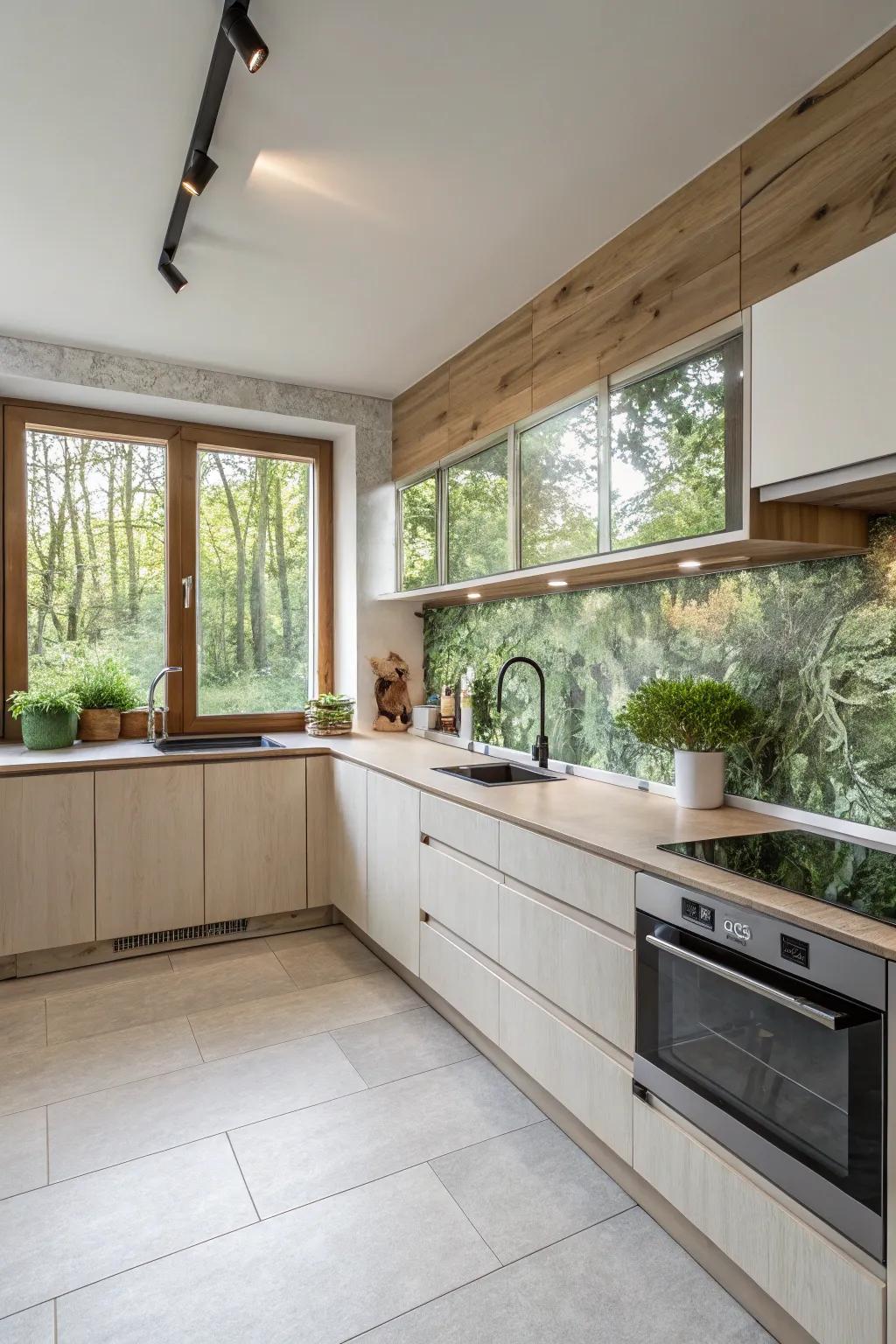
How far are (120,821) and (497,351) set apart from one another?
2345 millimetres

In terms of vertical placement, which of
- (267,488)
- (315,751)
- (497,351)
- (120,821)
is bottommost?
(120,821)

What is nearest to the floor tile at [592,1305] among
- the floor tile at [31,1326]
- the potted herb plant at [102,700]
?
the floor tile at [31,1326]

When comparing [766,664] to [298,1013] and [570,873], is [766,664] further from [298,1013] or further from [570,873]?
[298,1013]

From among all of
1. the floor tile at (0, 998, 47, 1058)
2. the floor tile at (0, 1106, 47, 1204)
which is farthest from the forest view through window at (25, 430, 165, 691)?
the floor tile at (0, 1106, 47, 1204)

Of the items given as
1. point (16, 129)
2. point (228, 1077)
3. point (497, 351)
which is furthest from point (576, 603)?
point (16, 129)

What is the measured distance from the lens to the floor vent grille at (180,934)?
10.8 feet

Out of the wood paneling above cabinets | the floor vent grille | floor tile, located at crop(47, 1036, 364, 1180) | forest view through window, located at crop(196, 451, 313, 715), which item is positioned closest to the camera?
the wood paneling above cabinets

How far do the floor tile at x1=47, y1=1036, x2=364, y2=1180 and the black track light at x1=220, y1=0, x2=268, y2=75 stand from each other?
2428 millimetres

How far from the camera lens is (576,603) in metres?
2.97

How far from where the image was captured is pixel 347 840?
339 centimetres

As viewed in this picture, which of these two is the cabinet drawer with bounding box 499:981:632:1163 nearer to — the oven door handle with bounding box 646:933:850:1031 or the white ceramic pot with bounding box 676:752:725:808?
the oven door handle with bounding box 646:933:850:1031

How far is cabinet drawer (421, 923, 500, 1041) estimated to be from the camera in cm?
233

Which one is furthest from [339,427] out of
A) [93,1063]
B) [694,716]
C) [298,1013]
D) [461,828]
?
[93,1063]

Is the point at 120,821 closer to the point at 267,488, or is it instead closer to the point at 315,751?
the point at 315,751
